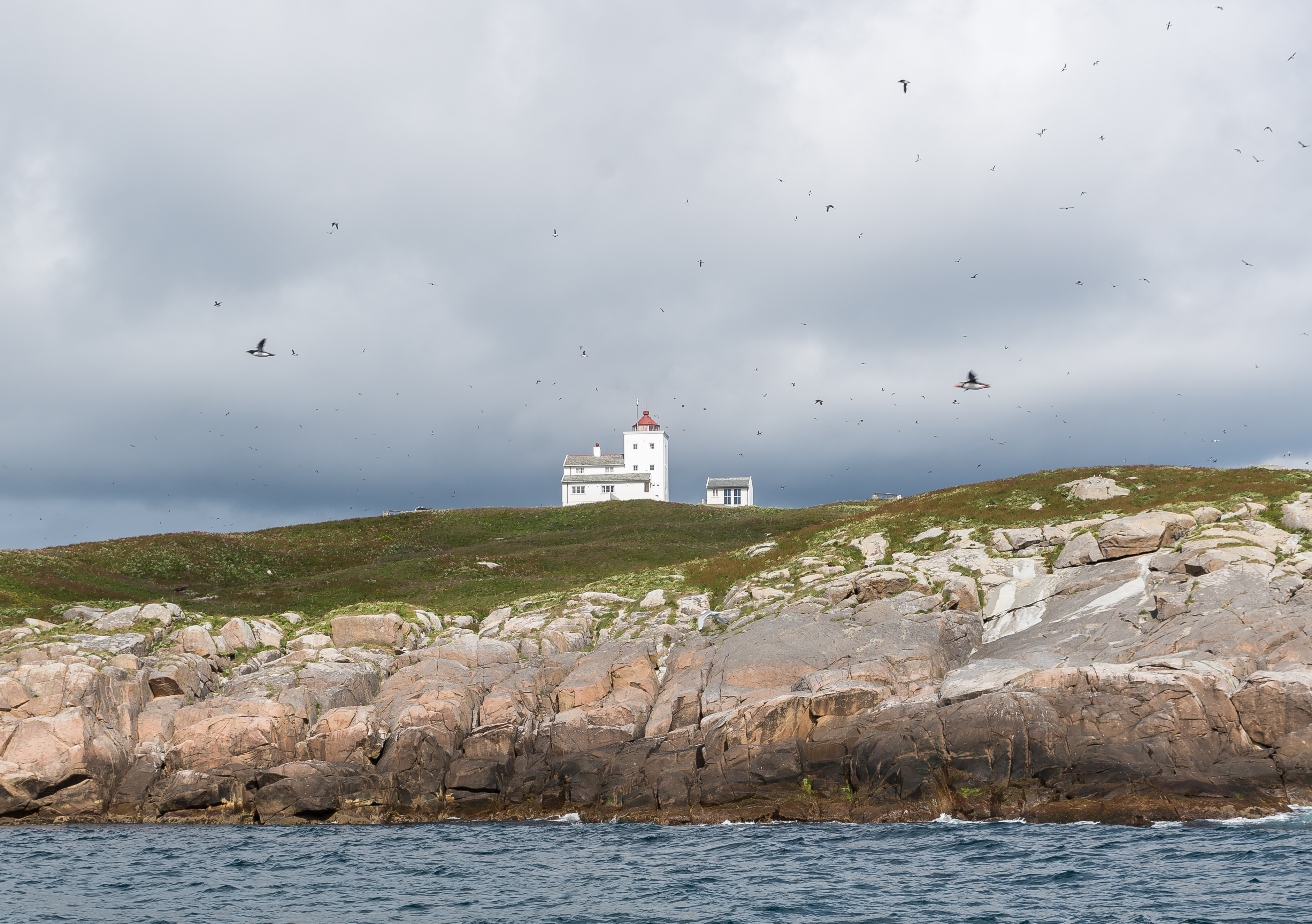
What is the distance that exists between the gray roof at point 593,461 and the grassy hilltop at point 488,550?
1610 inches

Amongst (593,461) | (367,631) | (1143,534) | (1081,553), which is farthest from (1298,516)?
(593,461)

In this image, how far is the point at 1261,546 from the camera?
136 feet

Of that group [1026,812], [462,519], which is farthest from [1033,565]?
[462,519]

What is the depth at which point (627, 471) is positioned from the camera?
162625mm

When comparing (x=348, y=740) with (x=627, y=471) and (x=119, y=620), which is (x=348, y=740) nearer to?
(x=119, y=620)

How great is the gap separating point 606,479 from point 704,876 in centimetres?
13480

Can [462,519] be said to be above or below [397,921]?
above

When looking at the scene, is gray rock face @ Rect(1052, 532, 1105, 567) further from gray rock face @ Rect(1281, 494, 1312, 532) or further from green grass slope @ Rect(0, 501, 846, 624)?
green grass slope @ Rect(0, 501, 846, 624)

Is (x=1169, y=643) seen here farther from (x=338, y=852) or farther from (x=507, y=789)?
(x=338, y=852)

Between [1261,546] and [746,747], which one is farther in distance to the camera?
[1261,546]

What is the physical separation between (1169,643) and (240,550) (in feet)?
284

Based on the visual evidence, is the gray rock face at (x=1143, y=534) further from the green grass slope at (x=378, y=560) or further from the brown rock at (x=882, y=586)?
the green grass slope at (x=378, y=560)

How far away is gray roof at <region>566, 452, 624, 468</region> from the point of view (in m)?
164

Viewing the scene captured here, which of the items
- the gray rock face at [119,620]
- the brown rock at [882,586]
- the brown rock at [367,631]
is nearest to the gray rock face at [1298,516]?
the brown rock at [882,586]
